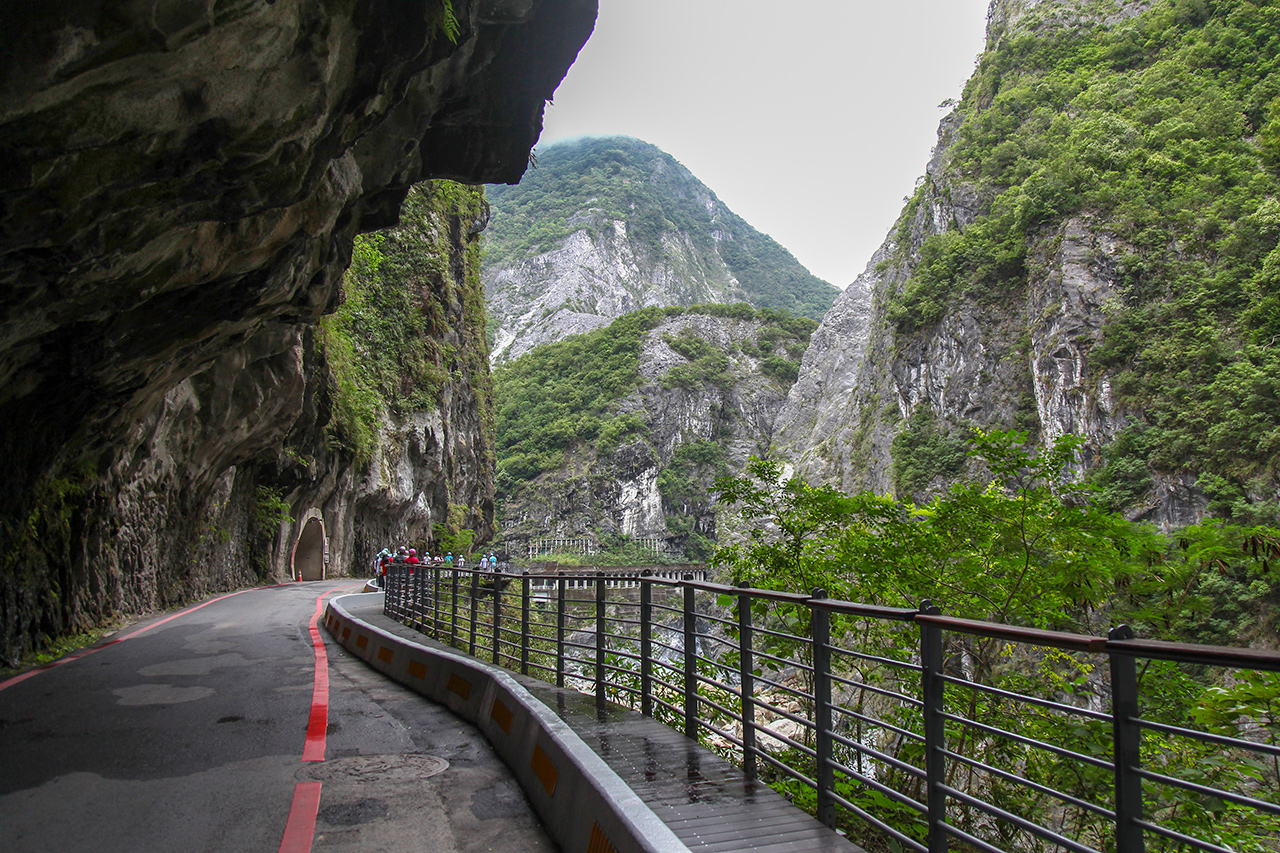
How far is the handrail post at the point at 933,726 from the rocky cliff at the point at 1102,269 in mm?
28432

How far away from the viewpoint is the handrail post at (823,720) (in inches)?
134

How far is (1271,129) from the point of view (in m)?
35.5

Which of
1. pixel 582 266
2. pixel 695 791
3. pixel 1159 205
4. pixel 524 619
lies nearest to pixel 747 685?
pixel 695 791

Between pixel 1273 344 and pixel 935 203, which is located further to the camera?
pixel 935 203

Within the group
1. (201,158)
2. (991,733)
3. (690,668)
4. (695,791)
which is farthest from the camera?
(201,158)

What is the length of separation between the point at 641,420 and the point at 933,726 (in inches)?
3741

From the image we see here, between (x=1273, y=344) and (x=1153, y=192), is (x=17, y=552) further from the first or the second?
(x=1153, y=192)

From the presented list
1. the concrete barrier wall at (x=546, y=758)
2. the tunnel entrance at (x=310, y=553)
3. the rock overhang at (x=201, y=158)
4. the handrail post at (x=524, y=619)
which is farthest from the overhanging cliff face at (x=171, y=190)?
the tunnel entrance at (x=310, y=553)

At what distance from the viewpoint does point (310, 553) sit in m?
31.0

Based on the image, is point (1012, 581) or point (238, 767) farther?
point (1012, 581)

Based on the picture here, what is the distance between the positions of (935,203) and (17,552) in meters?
60.9

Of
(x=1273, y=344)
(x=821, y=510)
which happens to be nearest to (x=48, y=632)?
(x=821, y=510)

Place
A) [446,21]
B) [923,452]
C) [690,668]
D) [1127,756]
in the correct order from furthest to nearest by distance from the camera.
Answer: [923,452] → [446,21] → [690,668] → [1127,756]

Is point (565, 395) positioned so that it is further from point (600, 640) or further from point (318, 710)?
point (600, 640)
